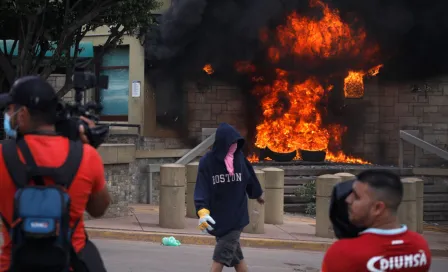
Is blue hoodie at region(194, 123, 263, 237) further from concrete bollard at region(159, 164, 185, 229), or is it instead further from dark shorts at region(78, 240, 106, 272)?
concrete bollard at region(159, 164, 185, 229)

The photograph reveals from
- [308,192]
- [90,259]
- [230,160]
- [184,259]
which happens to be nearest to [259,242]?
[184,259]

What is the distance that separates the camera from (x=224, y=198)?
22.6 feet

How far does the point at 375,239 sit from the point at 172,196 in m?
8.95

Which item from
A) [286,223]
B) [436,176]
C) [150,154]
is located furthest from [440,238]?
[150,154]

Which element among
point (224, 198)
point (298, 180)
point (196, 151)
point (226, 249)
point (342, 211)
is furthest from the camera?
point (298, 180)

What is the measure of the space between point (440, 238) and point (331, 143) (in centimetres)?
1029

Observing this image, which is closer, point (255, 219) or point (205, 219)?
point (205, 219)

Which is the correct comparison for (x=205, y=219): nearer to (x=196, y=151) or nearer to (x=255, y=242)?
(x=255, y=242)

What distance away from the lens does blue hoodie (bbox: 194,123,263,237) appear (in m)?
6.81

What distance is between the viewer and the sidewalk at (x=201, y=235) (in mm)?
11227

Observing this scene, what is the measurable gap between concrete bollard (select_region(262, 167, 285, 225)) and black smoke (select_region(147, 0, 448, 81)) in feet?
32.4

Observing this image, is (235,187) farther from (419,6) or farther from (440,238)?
(419,6)

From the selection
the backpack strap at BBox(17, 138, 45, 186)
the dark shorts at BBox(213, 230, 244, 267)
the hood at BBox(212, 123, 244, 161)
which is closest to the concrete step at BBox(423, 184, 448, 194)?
the hood at BBox(212, 123, 244, 161)

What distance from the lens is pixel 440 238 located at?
13055 millimetres
